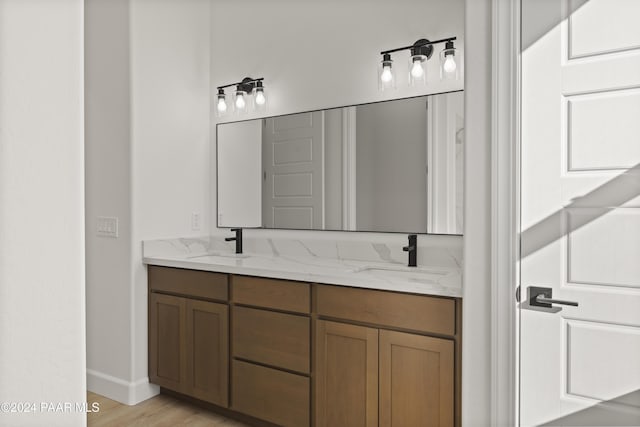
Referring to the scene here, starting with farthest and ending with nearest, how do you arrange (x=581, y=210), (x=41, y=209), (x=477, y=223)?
(x=477, y=223) < (x=581, y=210) < (x=41, y=209)

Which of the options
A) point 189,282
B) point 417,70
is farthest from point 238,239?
point 417,70

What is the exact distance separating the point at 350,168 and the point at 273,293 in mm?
878

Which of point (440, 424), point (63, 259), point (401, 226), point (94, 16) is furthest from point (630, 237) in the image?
point (94, 16)

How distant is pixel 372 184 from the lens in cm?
257

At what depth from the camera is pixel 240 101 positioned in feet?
9.95

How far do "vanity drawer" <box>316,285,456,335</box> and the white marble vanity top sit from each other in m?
0.03

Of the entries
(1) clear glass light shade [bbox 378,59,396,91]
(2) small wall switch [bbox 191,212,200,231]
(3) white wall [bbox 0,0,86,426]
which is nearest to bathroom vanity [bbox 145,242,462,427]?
(2) small wall switch [bbox 191,212,200,231]

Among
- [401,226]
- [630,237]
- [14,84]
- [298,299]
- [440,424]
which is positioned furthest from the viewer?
[401,226]

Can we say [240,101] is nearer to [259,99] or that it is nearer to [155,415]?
[259,99]

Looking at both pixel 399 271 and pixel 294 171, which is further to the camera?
pixel 294 171

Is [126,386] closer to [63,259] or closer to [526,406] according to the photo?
[526,406]

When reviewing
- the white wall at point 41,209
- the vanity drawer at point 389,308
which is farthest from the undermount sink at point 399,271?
the white wall at point 41,209

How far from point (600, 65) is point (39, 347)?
66.5 inches

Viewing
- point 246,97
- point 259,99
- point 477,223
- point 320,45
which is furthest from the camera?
point 246,97
